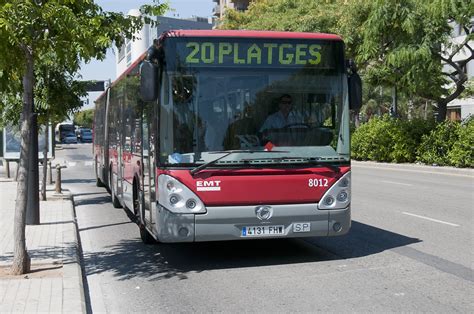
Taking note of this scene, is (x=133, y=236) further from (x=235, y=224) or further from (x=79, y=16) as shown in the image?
(x=79, y=16)

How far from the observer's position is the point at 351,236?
10.0 metres

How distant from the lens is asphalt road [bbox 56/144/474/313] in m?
6.36

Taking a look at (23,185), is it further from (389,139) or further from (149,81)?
(389,139)

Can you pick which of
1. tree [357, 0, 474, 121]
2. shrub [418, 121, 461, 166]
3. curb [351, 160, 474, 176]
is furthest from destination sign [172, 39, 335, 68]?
shrub [418, 121, 461, 166]

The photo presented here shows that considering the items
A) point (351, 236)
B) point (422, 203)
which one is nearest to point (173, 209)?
point (351, 236)

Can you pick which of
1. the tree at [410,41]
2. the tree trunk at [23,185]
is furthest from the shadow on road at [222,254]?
the tree at [410,41]

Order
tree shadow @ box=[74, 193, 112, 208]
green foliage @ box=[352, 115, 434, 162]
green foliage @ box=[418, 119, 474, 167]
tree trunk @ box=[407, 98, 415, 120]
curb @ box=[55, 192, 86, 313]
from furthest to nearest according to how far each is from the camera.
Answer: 1. tree trunk @ box=[407, 98, 415, 120]
2. green foliage @ box=[352, 115, 434, 162]
3. green foliage @ box=[418, 119, 474, 167]
4. tree shadow @ box=[74, 193, 112, 208]
5. curb @ box=[55, 192, 86, 313]

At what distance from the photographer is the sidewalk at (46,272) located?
19.7 feet

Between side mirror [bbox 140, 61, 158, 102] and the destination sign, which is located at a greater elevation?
the destination sign

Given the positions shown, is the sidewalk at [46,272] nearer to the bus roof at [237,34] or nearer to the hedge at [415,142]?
the bus roof at [237,34]

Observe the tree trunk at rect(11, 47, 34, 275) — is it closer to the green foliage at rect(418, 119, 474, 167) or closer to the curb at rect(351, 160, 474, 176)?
the curb at rect(351, 160, 474, 176)

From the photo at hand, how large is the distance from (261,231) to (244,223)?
0.80 feet

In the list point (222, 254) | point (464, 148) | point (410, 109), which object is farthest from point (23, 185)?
point (410, 109)

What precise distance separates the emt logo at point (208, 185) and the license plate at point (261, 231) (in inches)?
23.9
